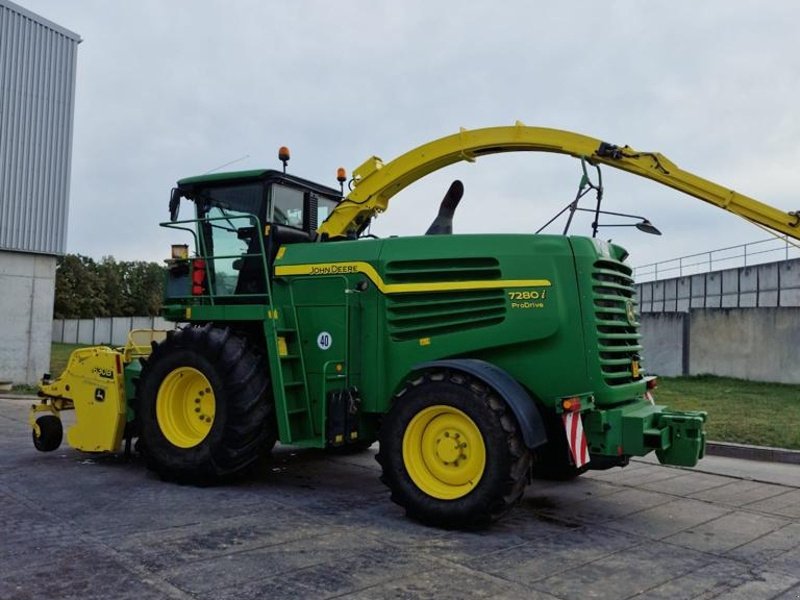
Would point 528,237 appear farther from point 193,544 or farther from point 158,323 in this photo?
point 158,323

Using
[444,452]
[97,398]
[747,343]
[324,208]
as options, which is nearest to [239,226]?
[324,208]

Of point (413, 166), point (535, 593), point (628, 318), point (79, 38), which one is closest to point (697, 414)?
point (628, 318)

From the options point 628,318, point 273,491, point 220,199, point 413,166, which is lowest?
point 273,491

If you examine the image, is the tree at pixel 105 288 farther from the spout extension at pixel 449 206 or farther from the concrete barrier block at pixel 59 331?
the spout extension at pixel 449 206

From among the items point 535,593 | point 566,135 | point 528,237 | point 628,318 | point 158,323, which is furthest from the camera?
point 158,323

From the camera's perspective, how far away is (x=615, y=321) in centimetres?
561

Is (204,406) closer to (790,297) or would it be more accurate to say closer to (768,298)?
(790,297)

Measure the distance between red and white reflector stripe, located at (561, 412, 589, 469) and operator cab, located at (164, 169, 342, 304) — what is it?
2.98 m

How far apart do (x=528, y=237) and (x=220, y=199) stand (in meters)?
3.24

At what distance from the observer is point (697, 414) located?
561 cm

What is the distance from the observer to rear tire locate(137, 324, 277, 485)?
603cm

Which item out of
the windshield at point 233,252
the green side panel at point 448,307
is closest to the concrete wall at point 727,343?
the green side panel at point 448,307

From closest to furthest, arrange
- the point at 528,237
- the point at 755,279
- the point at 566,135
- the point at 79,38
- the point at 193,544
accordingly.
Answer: the point at 193,544, the point at 528,237, the point at 566,135, the point at 79,38, the point at 755,279

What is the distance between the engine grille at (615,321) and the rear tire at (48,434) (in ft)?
19.0
